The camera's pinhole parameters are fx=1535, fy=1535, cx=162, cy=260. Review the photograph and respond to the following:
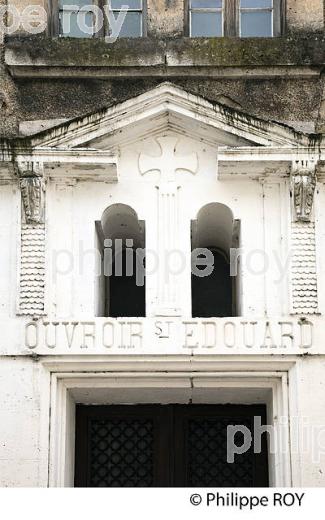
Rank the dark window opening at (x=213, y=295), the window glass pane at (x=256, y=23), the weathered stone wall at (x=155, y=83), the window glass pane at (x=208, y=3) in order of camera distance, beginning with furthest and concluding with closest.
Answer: the dark window opening at (x=213, y=295), the window glass pane at (x=208, y=3), the window glass pane at (x=256, y=23), the weathered stone wall at (x=155, y=83)

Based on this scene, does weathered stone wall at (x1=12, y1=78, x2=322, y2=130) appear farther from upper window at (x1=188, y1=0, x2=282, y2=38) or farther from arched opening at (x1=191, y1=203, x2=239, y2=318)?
arched opening at (x1=191, y1=203, x2=239, y2=318)

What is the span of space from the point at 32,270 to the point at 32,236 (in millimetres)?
396

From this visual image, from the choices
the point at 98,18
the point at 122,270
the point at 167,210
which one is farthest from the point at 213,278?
the point at 98,18

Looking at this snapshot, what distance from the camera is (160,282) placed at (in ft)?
54.9

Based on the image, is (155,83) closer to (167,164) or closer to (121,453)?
(167,164)

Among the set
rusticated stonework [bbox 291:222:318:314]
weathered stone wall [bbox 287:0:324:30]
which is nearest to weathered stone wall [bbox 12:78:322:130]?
weathered stone wall [bbox 287:0:324:30]

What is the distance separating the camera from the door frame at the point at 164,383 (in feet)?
53.7

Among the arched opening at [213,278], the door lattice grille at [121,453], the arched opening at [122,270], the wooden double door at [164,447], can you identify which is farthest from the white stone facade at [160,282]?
the arched opening at [213,278]

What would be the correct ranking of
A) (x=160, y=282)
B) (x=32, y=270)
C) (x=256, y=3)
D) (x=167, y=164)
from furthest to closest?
(x=256, y=3), (x=167, y=164), (x=160, y=282), (x=32, y=270)

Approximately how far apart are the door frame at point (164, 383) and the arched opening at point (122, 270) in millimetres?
1128

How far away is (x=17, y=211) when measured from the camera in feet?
55.4

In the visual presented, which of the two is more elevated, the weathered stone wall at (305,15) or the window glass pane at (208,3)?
the window glass pane at (208,3)

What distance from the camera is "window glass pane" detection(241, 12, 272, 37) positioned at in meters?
17.8

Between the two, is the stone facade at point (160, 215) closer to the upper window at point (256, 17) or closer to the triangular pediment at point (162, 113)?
the triangular pediment at point (162, 113)
